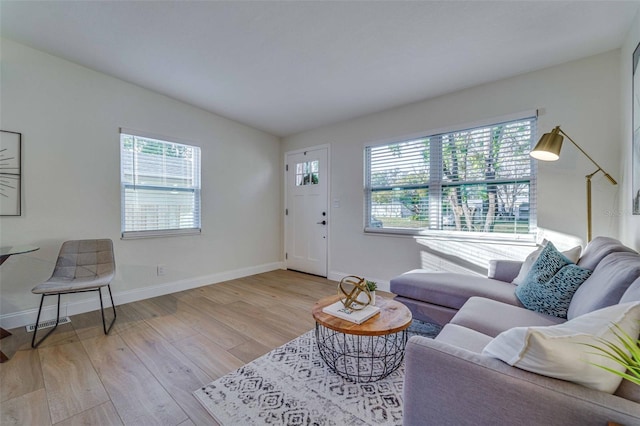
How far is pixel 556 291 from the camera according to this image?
5.33 feet

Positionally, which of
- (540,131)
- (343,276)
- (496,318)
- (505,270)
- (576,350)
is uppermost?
(540,131)

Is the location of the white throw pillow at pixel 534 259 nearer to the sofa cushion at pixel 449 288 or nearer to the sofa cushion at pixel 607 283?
the sofa cushion at pixel 449 288

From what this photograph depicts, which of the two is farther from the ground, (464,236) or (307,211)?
(307,211)

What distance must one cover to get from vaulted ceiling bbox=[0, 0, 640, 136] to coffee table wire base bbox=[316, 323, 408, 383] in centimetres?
222

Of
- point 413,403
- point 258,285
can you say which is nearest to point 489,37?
point 413,403

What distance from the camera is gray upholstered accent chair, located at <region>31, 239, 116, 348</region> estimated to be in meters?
2.24

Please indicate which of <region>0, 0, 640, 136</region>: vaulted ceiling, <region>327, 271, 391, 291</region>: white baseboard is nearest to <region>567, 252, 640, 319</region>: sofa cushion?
<region>0, 0, 640, 136</region>: vaulted ceiling

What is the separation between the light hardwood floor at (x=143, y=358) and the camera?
1.45 meters

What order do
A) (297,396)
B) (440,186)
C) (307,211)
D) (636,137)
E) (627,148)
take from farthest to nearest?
(307,211) → (440,186) → (627,148) → (636,137) → (297,396)

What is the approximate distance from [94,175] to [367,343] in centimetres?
323

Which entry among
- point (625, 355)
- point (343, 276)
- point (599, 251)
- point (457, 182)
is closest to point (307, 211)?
point (343, 276)

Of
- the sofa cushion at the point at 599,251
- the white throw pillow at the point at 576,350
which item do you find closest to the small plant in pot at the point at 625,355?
the white throw pillow at the point at 576,350

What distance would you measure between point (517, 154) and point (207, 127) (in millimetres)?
3828

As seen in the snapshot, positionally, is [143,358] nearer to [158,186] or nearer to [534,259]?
[158,186]
